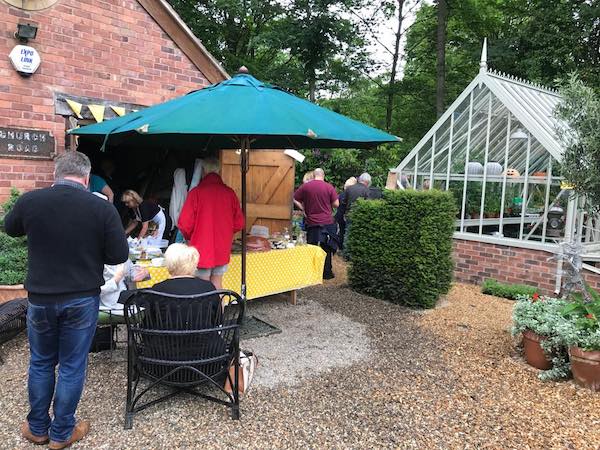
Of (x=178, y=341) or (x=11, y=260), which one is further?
(x=11, y=260)

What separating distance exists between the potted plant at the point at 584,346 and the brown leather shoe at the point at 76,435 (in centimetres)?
374

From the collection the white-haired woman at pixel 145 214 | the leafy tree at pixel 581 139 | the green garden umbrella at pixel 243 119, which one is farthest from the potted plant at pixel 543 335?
the white-haired woman at pixel 145 214

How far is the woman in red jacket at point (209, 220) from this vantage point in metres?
4.65

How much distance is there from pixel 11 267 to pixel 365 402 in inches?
160

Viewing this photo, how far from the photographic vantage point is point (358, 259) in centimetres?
713

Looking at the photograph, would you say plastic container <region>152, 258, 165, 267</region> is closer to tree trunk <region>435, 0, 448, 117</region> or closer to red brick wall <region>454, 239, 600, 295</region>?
red brick wall <region>454, 239, 600, 295</region>

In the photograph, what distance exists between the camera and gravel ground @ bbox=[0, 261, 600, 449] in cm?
316

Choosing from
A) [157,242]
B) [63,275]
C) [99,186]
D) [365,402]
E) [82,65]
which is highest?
[82,65]

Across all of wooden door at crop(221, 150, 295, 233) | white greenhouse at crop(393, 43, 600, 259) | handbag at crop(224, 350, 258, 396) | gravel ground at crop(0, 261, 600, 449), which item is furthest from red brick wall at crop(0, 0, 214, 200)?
white greenhouse at crop(393, 43, 600, 259)

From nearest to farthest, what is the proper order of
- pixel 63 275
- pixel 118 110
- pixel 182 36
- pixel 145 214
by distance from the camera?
pixel 63 275 → pixel 145 214 → pixel 118 110 → pixel 182 36

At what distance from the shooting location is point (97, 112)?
6.00m

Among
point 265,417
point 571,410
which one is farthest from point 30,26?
point 571,410

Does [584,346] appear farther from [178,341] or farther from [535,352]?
[178,341]

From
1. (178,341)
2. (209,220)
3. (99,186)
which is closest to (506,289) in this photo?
(209,220)
